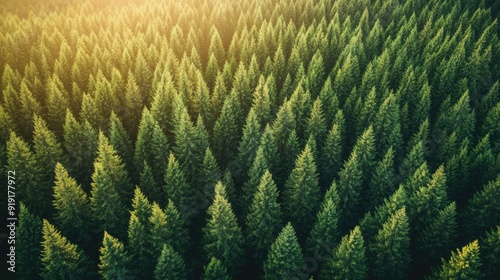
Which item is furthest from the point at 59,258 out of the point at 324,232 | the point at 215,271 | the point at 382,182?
the point at 382,182

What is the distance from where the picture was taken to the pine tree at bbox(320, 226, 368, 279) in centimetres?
2456

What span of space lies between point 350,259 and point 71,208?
942 inches

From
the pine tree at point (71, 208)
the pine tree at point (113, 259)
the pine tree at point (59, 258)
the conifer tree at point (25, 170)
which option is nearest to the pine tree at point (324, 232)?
the pine tree at point (113, 259)

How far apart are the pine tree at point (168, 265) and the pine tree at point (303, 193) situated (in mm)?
12411

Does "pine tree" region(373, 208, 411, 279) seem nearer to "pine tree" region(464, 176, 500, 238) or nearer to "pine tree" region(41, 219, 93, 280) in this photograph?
"pine tree" region(464, 176, 500, 238)

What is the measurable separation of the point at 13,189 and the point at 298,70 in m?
39.0

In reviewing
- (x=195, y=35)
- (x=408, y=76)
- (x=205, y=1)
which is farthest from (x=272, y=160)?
(x=205, y=1)

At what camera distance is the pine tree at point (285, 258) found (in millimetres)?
24594

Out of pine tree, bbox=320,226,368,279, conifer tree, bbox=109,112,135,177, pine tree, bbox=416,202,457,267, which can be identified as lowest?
pine tree, bbox=416,202,457,267

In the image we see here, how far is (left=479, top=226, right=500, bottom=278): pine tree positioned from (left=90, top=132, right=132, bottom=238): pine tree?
103ft

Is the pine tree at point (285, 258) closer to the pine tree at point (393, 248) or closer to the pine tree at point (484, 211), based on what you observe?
the pine tree at point (393, 248)

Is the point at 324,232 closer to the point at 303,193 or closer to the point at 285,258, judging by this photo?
the point at 303,193

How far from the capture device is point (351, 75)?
52469mm

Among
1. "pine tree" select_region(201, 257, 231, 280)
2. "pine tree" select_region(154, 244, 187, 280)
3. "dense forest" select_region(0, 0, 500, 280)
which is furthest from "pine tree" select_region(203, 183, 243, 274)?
"pine tree" select_region(154, 244, 187, 280)
